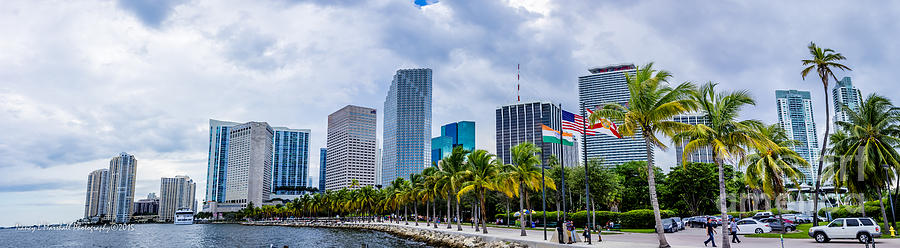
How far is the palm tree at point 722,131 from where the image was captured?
2320cm

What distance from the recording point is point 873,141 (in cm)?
3503

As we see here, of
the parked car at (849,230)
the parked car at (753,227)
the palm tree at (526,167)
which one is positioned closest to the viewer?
the parked car at (849,230)

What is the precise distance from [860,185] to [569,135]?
82.5 feet

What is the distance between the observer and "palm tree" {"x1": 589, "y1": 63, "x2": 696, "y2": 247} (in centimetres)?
2391

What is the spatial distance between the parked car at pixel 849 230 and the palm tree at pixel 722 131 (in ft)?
31.5

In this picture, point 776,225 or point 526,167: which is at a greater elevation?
point 526,167

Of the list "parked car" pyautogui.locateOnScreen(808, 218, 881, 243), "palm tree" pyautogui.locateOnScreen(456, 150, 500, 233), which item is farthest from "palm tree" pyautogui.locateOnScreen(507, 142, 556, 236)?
"parked car" pyautogui.locateOnScreen(808, 218, 881, 243)

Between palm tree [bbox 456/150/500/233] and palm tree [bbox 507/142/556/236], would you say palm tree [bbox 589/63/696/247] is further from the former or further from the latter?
palm tree [bbox 456/150/500/233]

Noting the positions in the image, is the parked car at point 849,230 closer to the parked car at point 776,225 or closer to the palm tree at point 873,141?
the palm tree at point 873,141

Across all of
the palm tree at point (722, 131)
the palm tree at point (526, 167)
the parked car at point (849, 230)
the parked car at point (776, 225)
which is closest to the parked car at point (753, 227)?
the parked car at point (776, 225)

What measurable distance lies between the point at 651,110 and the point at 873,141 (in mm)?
22321

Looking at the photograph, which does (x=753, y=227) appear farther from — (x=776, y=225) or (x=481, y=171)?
(x=481, y=171)

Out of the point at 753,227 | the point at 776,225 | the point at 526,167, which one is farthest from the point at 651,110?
the point at 776,225

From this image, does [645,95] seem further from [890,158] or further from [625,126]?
[890,158]
